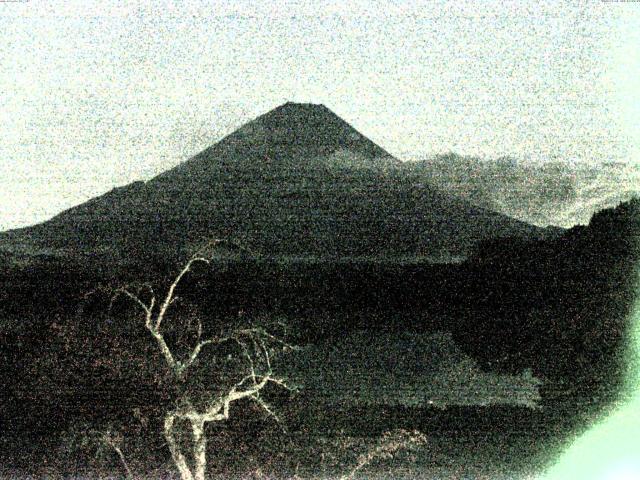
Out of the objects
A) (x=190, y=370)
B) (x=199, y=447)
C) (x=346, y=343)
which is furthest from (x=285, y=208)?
(x=199, y=447)

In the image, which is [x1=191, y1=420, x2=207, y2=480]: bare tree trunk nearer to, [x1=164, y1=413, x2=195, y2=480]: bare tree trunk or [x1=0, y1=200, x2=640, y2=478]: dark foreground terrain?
[x1=164, y1=413, x2=195, y2=480]: bare tree trunk

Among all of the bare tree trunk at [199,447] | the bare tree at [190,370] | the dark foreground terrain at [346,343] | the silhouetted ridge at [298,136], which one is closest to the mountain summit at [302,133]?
the silhouetted ridge at [298,136]

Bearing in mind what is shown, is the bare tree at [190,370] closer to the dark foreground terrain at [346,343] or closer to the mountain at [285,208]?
the dark foreground terrain at [346,343]

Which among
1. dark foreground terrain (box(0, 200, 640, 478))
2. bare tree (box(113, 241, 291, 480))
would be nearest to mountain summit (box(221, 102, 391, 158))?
dark foreground terrain (box(0, 200, 640, 478))

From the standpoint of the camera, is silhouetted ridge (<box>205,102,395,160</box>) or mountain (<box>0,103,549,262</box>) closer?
mountain (<box>0,103,549,262</box>)

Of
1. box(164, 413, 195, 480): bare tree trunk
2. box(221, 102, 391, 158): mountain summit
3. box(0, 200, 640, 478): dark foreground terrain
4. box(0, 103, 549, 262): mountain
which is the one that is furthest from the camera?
box(221, 102, 391, 158): mountain summit
